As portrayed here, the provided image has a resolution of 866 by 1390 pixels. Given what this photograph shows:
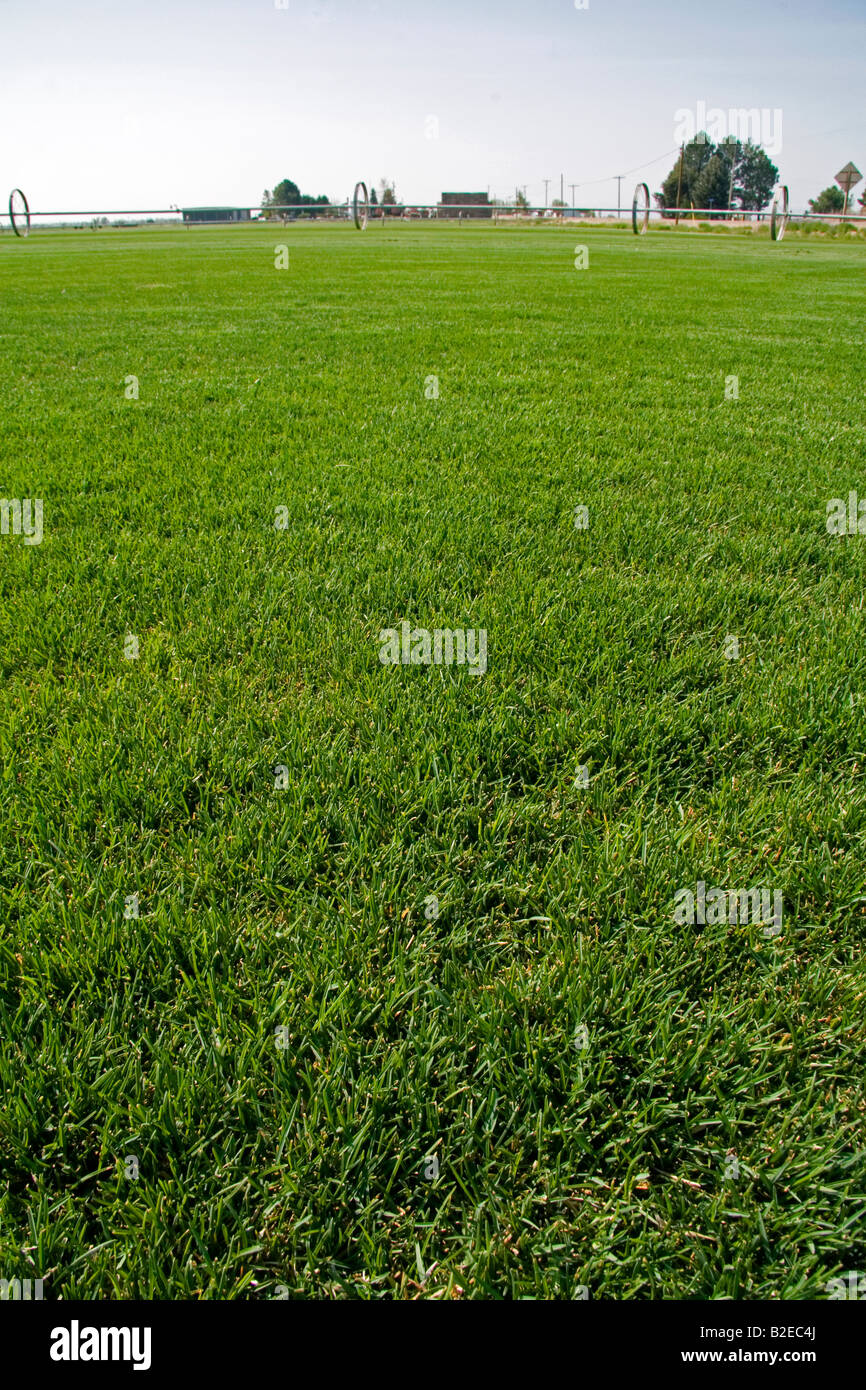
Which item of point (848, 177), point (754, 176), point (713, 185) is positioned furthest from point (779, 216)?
point (754, 176)

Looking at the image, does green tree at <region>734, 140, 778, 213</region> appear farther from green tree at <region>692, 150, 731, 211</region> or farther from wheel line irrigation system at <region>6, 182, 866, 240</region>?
wheel line irrigation system at <region>6, 182, 866, 240</region>

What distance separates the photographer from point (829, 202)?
4301 inches

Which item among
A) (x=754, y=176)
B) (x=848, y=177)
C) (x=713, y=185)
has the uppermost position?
(x=754, y=176)

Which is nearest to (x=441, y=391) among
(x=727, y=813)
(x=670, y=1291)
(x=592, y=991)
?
(x=727, y=813)

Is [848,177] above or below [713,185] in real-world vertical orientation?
below

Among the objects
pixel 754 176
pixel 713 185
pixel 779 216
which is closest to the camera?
pixel 779 216

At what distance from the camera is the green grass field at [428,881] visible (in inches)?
52.0

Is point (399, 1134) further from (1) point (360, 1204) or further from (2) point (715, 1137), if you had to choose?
(2) point (715, 1137)

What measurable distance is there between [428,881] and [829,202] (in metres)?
140

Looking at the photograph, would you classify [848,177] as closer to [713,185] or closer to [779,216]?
[779,216]

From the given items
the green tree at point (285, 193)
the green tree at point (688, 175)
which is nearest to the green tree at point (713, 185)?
the green tree at point (688, 175)

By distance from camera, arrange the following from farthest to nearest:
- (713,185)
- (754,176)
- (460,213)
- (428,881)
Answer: (754,176)
(713,185)
(460,213)
(428,881)

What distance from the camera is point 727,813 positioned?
7.18ft

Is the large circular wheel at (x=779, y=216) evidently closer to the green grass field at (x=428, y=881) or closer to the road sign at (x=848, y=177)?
the road sign at (x=848, y=177)
